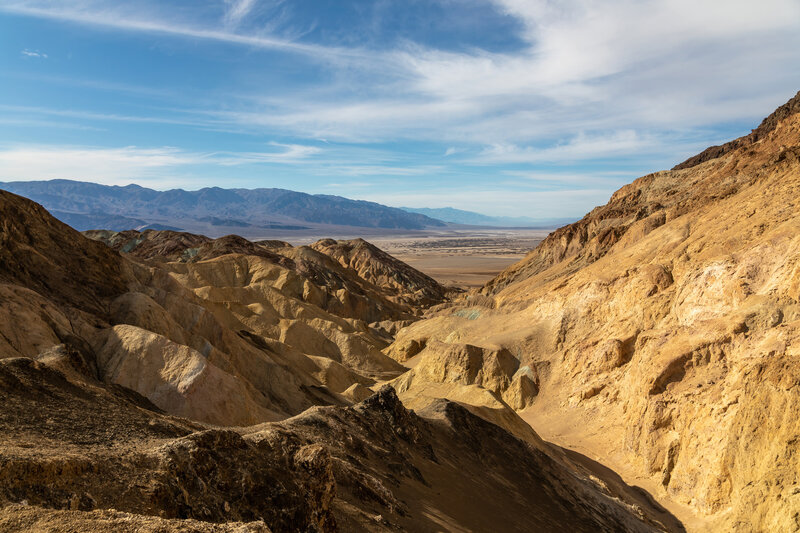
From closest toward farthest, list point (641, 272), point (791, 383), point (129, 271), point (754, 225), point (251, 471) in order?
point (251, 471) → point (791, 383) → point (129, 271) → point (754, 225) → point (641, 272)

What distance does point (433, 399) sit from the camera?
23703 mm

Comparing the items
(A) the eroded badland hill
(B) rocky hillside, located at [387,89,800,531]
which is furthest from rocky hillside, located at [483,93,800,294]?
(A) the eroded badland hill

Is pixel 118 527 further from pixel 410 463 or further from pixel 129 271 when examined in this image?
pixel 129 271

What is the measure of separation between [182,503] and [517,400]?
29319 mm

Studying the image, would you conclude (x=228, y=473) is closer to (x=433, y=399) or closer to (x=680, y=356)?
(x=433, y=399)

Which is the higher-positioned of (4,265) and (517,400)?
(4,265)

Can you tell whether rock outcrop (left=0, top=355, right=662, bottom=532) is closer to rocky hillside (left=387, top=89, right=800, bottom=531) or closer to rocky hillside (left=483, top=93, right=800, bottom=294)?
rocky hillside (left=387, top=89, right=800, bottom=531)

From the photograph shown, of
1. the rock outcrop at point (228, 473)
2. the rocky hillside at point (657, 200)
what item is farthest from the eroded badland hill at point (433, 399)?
the rocky hillside at point (657, 200)

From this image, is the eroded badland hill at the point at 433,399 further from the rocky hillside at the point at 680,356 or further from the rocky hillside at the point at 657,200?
the rocky hillside at the point at 657,200

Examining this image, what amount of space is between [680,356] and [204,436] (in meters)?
22.7

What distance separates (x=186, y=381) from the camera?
1664cm

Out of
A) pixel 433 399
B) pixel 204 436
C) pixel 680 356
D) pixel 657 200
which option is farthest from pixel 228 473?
pixel 657 200

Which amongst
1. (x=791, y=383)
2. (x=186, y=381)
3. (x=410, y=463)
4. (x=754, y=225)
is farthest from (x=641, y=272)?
(x=186, y=381)

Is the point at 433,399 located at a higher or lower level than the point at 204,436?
lower
